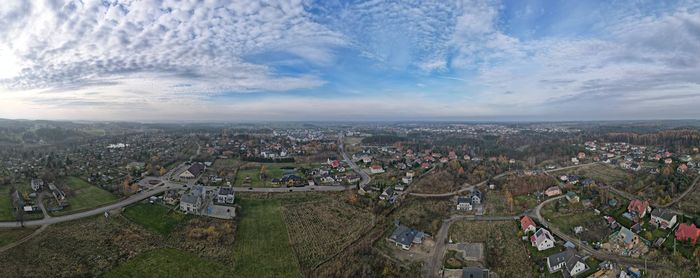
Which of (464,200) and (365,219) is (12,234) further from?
(464,200)

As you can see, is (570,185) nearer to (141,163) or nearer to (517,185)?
(517,185)

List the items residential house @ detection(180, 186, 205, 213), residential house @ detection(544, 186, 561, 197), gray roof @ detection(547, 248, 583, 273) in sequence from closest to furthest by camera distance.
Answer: gray roof @ detection(547, 248, 583, 273)
residential house @ detection(180, 186, 205, 213)
residential house @ detection(544, 186, 561, 197)

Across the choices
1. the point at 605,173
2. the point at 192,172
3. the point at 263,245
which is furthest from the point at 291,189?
the point at 605,173

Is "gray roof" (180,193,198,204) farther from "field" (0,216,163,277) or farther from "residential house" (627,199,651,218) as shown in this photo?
"residential house" (627,199,651,218)

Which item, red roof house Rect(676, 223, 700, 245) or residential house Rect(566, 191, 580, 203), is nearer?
red roof house Rect(676, 223, 700, 245)

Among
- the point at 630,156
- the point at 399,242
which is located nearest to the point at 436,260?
the point at 399,242

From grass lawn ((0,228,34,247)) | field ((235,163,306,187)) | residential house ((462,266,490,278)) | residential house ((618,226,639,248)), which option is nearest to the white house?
residential house ((618,226,639,248))
